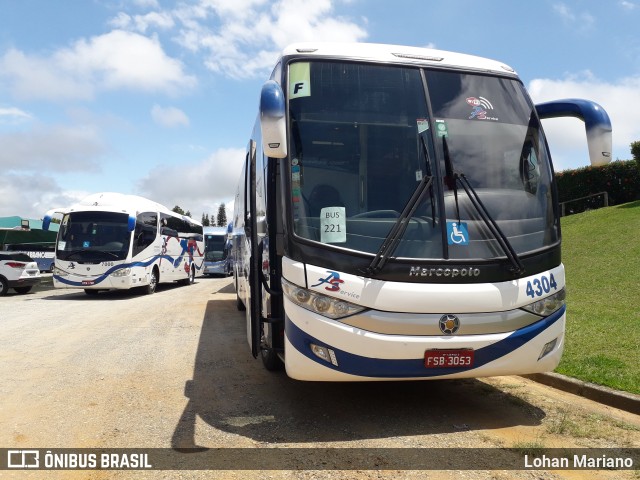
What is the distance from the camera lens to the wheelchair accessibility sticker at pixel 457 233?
4484 mm

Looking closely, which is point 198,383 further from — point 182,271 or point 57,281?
point 182,271

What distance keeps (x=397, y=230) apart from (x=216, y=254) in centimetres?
3228

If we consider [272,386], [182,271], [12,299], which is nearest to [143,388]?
[272,386]

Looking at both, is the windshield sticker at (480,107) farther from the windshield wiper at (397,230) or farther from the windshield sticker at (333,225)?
the windshield sticker at (333,225)

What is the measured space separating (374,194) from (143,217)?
1404 centimetres

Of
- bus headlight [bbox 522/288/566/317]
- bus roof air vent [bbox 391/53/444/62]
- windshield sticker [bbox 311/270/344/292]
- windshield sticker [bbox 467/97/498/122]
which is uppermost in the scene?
bus roof air vent [bbox 391/53/444/62]

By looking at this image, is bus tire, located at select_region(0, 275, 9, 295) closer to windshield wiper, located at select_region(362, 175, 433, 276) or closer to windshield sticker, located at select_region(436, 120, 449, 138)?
windshield wiper, located at select_region(362, 175, 433, 276)

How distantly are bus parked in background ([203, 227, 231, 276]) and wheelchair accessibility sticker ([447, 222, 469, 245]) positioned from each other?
30772 millimetres

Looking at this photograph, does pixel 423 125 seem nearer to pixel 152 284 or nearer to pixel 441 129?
pixel 441 129

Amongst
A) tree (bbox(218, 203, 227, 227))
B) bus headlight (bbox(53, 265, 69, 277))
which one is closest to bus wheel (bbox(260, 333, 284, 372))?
bus headlight (bbox(53, 265, 69, 277))

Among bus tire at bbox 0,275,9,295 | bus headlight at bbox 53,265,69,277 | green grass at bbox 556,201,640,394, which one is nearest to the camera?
green grass at bbox 556,201,640,394

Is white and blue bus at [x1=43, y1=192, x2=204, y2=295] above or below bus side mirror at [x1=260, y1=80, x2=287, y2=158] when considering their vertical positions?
below

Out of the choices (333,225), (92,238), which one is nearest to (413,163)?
(333,225)

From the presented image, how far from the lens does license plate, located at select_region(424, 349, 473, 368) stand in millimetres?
4297
